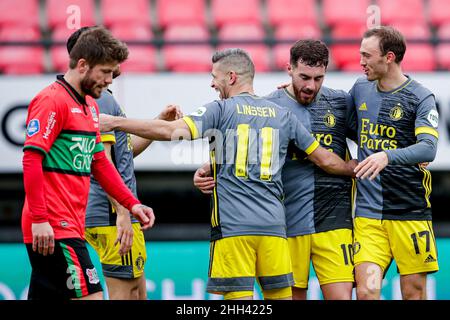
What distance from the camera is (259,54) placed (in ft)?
31.4

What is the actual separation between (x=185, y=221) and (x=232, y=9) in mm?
2881

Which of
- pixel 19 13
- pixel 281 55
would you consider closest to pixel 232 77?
pixel 281 55

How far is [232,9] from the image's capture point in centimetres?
1050

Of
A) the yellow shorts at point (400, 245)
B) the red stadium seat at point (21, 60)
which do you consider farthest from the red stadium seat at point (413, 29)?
the yellow shorts at point (400, 245)

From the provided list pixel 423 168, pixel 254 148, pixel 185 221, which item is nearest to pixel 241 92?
pixel 254 148

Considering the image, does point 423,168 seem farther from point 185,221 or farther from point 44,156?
point 185,221

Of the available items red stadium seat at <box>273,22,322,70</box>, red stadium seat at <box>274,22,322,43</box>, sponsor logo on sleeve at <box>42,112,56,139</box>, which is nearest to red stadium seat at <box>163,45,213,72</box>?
red stadium seat at <box>273,22,322,70</box>

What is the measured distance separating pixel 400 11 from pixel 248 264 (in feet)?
20.0

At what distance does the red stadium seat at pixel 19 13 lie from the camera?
996 cm

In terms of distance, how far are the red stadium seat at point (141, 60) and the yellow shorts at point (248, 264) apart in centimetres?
412

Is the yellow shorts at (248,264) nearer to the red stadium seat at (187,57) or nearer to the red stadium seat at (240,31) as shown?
the red stadium seat at (187,57)

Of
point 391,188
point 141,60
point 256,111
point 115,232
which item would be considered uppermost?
point 141,60

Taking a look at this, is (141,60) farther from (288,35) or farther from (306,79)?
(306,79)
